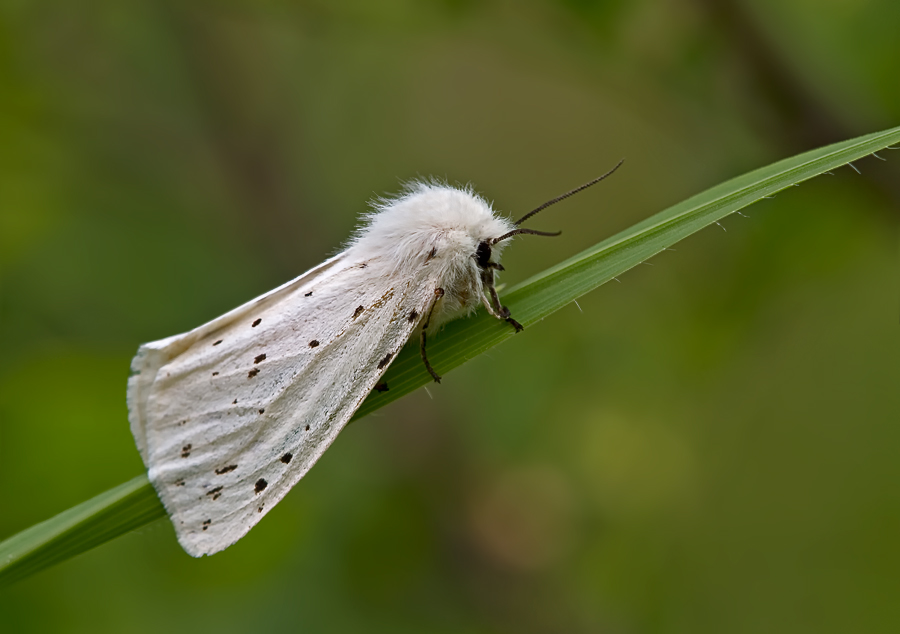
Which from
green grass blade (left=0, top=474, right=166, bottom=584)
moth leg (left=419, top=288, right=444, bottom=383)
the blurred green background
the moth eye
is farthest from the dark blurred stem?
green grass blade (left=0, top=474, right=166, bottom=584)

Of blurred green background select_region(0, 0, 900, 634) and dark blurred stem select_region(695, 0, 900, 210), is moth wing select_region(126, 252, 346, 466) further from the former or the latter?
dark blurred stem select_region(695, 0, 900, 210)

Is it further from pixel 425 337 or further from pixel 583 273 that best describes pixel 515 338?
pixel 583 273

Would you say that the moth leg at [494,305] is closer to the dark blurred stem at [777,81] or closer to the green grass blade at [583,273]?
the green grass blade at [583,273]

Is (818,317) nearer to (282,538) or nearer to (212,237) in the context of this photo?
(282,538)

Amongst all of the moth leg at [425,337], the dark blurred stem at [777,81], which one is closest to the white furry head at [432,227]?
the moth leg at [425,337]

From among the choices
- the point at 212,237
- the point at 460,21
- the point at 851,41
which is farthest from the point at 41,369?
the point at 851,41
